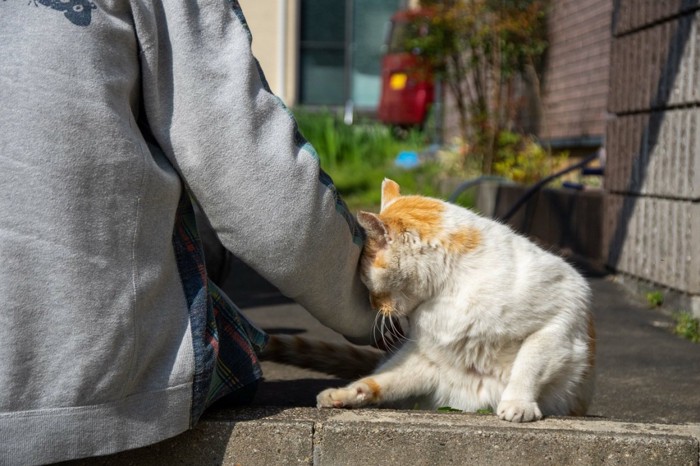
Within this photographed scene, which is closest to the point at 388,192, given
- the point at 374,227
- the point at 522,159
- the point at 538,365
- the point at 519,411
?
the point at 374,227

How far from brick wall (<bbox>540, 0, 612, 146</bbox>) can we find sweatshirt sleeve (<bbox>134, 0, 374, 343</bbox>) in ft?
20.7

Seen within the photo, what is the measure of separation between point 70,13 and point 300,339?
4.82 ft

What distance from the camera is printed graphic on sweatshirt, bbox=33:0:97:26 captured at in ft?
6.41

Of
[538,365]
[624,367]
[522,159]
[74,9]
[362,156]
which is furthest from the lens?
[362,156]

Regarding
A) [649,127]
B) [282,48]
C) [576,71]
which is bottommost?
[649,127]

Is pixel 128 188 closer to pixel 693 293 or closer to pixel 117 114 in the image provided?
pixel 117 114

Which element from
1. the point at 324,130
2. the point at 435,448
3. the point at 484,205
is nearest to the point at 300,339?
the point at 435,448

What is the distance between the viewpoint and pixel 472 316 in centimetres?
255

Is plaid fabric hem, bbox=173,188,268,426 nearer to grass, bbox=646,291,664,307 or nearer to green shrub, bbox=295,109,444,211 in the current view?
grass, bbox=646,291,664,307

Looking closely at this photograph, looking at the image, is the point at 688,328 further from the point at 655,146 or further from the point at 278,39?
the point at 278,39

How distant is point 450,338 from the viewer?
8.53 feet

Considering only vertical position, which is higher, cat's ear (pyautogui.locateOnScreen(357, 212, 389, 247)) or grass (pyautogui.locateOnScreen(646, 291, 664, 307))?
cat's ear (pyautogui.locateOnScreen(357, 212, 389, 247))

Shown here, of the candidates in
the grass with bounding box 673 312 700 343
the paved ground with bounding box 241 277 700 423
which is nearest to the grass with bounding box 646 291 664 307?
the paved ground with bounding box 241 277 700 423

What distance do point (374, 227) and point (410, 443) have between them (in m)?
0.65
